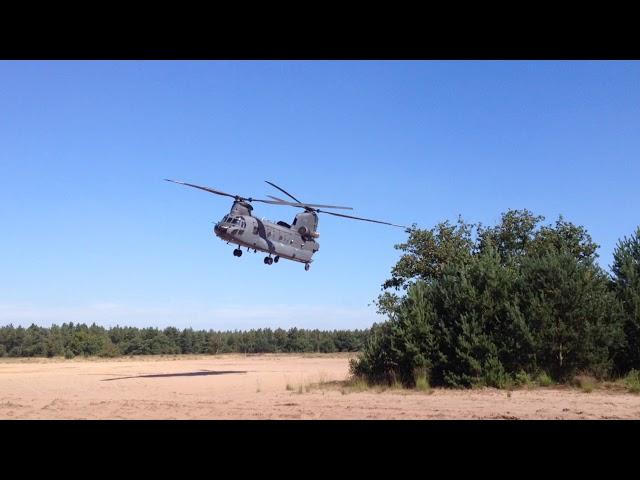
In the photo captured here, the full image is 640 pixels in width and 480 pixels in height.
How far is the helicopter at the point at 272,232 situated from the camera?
101 feet

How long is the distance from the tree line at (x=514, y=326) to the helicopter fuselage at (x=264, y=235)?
8.81 m

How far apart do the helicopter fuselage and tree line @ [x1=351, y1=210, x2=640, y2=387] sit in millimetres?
8815

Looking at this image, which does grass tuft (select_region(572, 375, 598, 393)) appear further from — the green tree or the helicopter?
the helicopter

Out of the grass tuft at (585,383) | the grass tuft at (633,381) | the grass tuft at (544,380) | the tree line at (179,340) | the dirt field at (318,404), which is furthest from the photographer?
the tree line at (179,340)

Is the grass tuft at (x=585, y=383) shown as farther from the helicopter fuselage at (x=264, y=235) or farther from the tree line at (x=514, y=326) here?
the helicopter fuselage at (x=264, y=235)

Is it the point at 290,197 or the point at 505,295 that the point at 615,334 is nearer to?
the point at 505,295

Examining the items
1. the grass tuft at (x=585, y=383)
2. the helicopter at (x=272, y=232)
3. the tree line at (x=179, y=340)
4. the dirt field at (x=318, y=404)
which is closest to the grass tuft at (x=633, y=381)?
the dirt field at (x=318, y=404)

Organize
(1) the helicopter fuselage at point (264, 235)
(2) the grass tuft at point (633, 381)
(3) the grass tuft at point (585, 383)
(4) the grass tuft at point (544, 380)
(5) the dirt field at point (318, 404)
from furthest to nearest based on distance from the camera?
A: 1. (1) the helicopter fuselage at point (264, 235)
2. (4) the grass tuft at point (544, 380)
3. (3) the grass tuft at point (585, 383)
4. (2) the grass tuft at point (633, 381)
5. (5) the dirt field at point (318, 404)

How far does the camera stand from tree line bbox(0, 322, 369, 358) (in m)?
104

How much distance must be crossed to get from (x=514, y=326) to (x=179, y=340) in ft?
328

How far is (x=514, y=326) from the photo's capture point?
2261 cm

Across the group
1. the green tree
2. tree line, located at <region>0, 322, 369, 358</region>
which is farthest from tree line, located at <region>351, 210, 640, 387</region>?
tree line, located at <region>0, 322, 369, 358</region>

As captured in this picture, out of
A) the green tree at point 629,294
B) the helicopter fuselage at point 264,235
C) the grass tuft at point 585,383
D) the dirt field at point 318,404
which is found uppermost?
the helicopter fuselage at point 264,235
